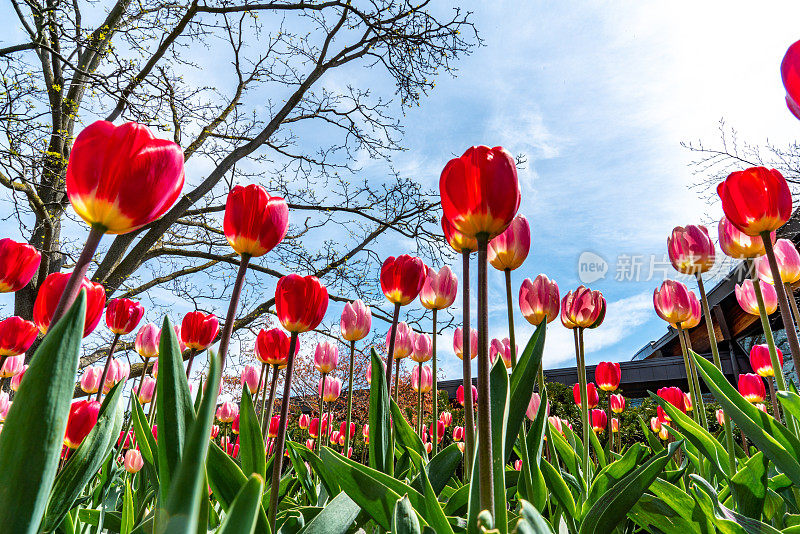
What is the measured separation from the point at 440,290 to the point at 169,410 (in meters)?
1.32

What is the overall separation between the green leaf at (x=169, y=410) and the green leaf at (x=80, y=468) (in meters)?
0.33

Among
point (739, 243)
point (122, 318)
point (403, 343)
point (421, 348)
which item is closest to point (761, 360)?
point (739, 243)

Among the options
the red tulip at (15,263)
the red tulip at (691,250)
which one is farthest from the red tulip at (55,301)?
the red tulip at (691,250)

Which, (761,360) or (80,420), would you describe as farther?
(761,360)

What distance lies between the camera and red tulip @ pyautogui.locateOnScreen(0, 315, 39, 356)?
4.75ft

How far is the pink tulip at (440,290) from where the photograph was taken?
191 centimetres

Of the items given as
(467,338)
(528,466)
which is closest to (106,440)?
(467,338)

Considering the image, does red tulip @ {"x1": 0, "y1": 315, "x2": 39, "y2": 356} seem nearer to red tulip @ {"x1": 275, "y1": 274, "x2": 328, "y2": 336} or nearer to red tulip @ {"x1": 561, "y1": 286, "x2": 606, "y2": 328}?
red tulip @ {"x1": 275, "y1": 274, "x2": 328, "y2": 336}

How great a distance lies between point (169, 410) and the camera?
702 mm

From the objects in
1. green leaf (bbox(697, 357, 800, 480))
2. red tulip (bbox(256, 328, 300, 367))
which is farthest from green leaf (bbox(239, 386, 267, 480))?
green leaf (bbox(697, 357, 800, 480))

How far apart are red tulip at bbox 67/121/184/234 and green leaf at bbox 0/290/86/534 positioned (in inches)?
9.3

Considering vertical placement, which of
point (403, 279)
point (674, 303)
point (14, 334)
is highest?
point (674, 303)

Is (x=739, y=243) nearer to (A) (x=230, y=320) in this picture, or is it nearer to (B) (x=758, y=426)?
(B) (x=758, y=426)

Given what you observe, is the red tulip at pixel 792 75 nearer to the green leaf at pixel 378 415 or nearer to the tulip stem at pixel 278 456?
the green leaf at pixel 378 415
